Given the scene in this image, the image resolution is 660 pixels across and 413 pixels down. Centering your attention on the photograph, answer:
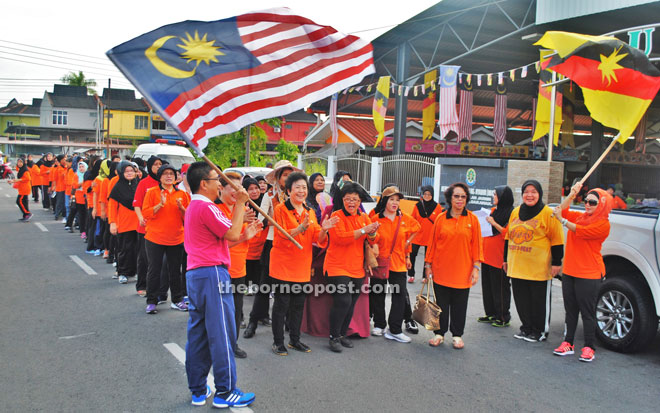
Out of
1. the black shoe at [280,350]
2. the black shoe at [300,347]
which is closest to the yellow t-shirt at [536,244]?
the black shoe at [300,347]

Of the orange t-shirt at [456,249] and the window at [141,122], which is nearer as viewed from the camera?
the orange t-shirt at [456,249]

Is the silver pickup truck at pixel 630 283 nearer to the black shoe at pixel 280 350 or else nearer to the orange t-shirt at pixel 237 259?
the black shoe at pixel 280 350

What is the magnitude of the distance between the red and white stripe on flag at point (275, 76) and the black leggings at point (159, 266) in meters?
2.95

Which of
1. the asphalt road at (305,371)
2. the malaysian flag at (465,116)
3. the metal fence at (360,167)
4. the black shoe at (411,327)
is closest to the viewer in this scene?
the asphalt road at (305,371)

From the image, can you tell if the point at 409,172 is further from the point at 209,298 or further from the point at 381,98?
the point at 209,298

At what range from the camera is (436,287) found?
6.33m

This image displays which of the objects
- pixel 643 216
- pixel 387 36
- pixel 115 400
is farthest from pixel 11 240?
pixel 387 36

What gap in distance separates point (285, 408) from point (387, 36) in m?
18.0

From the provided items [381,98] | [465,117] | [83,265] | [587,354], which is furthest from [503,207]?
[465,117]

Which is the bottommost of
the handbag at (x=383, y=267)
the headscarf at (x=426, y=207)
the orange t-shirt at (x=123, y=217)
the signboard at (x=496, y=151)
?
the handbag at (x=383, y=267)

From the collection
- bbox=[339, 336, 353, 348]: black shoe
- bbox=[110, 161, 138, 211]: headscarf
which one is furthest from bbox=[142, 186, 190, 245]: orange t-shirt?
bbox=[339, 336, 353, 348]: black shoe

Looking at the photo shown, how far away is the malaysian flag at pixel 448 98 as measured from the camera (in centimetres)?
1766

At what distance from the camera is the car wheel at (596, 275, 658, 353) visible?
5.84 metres

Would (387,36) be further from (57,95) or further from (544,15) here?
(57,95)
